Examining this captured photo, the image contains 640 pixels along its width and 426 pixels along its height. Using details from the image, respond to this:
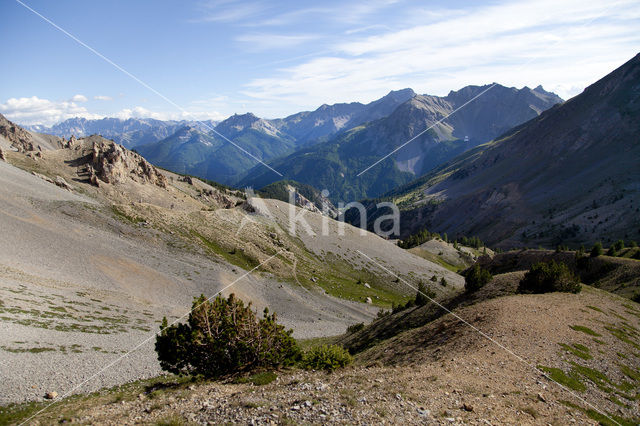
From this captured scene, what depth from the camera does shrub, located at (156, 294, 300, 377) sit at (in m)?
23.2

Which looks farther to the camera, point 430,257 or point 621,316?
point 430,257

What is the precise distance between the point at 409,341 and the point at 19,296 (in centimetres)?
4631

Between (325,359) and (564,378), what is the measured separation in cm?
1477

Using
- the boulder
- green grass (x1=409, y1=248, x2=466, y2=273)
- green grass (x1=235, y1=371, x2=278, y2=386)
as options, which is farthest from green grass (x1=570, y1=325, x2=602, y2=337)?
green grass (x1=409, y1=248, x2=466, y2=273)

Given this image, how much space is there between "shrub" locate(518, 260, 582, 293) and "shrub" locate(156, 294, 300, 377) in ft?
88.3

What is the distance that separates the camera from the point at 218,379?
73.8 ft

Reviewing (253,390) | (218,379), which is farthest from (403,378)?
(218,379)

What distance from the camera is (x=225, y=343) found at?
23312 mm

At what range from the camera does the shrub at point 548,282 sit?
3669 cm

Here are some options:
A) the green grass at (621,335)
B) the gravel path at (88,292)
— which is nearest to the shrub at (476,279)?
the green grass at (621,335)

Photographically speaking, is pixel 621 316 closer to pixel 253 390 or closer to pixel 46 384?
pixel 253 390

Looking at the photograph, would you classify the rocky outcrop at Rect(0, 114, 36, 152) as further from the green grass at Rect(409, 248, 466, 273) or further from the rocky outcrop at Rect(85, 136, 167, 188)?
the green grass at Rect(409, 248, 466, 273)

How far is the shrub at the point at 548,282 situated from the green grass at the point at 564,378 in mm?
16688

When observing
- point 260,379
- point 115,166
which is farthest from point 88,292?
point 115,166
